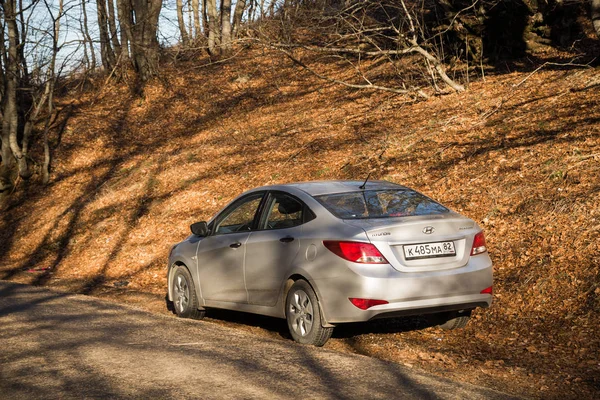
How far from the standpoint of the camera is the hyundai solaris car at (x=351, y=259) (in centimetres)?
706

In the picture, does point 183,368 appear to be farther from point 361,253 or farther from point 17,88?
point 17,88

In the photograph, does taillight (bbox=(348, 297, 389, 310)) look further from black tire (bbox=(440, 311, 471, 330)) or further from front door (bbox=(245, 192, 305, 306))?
black tire (bbox=(440, 311, 471, 330))

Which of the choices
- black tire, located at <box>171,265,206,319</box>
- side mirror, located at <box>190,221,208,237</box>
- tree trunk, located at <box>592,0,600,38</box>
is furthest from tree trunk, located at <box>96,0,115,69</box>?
side mirror, located at <box>190,221,208,237</box>

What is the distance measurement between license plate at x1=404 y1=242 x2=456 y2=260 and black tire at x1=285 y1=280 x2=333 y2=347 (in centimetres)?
101

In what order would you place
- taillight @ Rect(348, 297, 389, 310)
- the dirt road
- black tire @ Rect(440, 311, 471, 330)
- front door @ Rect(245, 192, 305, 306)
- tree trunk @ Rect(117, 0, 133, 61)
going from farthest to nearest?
tree trunk @ Rect(117, 0, 133, 61) → black tire @ Rect(440, 311, 471, 330) → front door @ Rect(245, 192, 305, 306) → taillight @ Rect(348, 297, 389, 310) → the dirt road

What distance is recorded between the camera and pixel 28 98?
2841cm

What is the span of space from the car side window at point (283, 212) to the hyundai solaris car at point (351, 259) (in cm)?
1

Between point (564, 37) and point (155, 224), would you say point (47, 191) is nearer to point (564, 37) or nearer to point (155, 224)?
point (155, 224)

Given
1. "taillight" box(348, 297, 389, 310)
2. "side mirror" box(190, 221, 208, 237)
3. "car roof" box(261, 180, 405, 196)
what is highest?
"car roof" box(261, 180, 405, 196)

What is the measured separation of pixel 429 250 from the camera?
7.23 metres

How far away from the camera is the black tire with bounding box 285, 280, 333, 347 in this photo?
24.4 feet

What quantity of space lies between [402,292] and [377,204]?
113cm

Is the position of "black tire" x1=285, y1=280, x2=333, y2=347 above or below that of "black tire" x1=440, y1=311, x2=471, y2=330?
above

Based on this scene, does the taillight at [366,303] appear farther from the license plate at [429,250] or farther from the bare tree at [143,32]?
the bare tree at [143,32]
